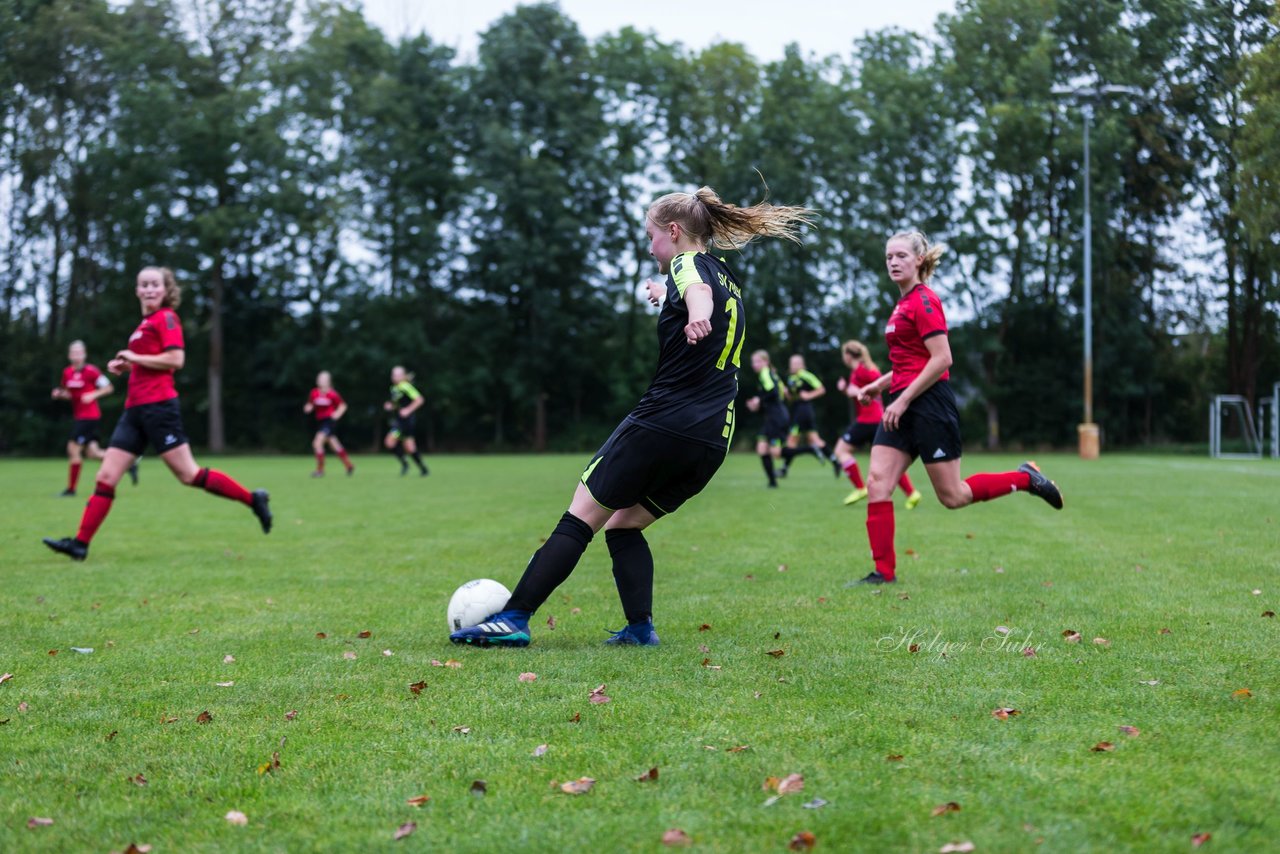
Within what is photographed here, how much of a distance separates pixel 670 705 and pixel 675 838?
132 centimetres

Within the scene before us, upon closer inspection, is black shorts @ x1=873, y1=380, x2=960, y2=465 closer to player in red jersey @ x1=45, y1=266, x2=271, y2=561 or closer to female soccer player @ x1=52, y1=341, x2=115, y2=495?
player in red jersey @ x1=45, y1=266, x2=271, y2=561

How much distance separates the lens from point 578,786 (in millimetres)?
3150

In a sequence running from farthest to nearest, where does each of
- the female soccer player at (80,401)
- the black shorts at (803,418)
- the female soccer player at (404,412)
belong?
the female soccer player at (404,412), the black shorts at (803,418), the female soccer player at (80,401)

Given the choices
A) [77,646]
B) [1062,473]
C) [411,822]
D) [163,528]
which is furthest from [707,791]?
[1062,473]

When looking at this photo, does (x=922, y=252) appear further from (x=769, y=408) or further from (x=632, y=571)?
(x=769, y=408)

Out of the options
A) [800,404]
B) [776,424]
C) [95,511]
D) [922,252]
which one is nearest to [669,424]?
[922,252]

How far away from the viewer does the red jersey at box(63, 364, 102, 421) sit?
1752 cm

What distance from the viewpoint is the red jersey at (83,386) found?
17516mm

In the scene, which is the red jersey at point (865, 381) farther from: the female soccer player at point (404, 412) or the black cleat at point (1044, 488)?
the female soccer player at point (404, 412)

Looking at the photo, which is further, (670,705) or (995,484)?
(995,484)

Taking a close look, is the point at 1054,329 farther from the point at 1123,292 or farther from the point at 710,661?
the point at 710,661

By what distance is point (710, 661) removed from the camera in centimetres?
489

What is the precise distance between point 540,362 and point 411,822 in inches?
1541

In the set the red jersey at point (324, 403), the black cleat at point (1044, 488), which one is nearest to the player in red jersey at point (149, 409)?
the black cleat at point (1044, 488)
